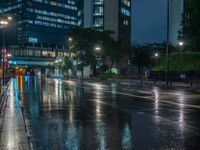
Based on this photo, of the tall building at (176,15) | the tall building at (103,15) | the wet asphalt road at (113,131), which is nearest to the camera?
the wet asphalt road at (113,131)

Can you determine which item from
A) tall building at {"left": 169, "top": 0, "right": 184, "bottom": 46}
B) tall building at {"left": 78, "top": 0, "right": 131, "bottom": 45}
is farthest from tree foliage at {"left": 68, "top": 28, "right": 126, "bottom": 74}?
tall building at {"left": 78, "top": 0, "right": 131, "bottom": 45}

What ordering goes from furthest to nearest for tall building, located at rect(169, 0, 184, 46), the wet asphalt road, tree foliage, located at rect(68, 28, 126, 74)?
1. tall building, located at rect(169, 0, 184, 46)
2. tree foliage, located at rect(68, 28, 126, 74)
3. the wet asphalt road

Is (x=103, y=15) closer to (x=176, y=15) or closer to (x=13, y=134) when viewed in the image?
(x=176, y=15)

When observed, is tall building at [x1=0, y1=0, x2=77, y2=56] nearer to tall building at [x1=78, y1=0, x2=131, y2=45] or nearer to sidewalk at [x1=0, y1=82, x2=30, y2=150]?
tall building at [x1=78, y1=0, x2=131, y2=45]

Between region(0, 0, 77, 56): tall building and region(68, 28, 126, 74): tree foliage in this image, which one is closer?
region(68, 28, 126, 74): tree foliage

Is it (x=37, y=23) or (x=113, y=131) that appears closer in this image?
(x=113, y=131)

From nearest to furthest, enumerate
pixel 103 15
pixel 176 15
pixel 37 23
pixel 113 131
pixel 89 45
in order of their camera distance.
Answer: pixel 113 131
pixel 89 45
pixel 176 15
pixel 103 15
pixel 37 23

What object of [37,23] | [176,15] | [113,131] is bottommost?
[113,131]

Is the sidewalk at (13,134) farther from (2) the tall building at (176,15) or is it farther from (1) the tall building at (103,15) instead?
(1) the tall building at (103,15)

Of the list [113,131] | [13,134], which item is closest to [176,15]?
[113,131]

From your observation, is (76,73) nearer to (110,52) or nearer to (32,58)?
(110,52)

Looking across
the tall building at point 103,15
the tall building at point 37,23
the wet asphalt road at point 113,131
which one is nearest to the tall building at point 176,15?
the tall building at point 103,15

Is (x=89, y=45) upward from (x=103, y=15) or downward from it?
downward

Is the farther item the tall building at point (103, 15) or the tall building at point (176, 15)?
the tall building at point (103, 15)
